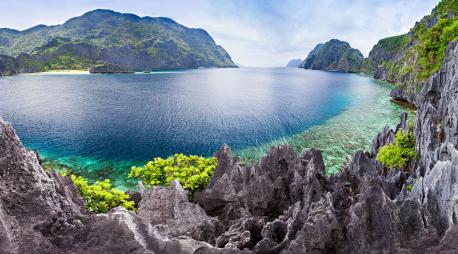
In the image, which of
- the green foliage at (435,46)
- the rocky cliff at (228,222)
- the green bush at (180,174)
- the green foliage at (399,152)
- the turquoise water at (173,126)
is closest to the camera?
the rocky cliff at (228,222)

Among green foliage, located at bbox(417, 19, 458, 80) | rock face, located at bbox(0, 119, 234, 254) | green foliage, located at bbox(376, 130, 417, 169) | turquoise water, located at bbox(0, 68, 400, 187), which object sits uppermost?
green foliage, located at bbox(417, 19, 458, 80)

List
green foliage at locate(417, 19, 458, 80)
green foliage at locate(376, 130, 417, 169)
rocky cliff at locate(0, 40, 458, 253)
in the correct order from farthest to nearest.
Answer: green foliage at locate(417, 19, 458, 80), green foliage at locate(376, 130, 417, 169), rocky cliff at locate(0, 40, 458, 253)

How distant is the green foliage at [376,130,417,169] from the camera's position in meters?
33.1

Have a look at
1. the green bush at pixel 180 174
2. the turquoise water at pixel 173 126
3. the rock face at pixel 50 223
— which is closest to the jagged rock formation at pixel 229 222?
the rock face at pixel 50 223

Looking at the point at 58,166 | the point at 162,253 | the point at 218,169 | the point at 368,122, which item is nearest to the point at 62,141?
the point at 58,166

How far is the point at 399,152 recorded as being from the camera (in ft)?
112

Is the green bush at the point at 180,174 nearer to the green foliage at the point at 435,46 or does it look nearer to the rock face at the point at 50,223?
the rock face at the point at 50,223

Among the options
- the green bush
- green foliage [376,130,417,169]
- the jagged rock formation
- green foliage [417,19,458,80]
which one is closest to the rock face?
the jagged rock formation

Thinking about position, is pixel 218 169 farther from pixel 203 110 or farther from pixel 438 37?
pixel 438 37

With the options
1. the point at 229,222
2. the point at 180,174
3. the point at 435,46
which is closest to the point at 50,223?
the point at 229,222

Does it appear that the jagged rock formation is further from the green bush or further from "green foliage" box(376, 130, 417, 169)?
"green foliage" box(376, 130, 417, 169)

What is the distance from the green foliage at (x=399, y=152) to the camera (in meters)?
33.1

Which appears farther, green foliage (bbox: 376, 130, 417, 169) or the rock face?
green foliage (bbox: 376, 130, 417, 169)

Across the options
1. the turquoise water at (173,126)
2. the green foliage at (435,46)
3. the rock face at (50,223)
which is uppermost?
the green foliage at (435,46)
